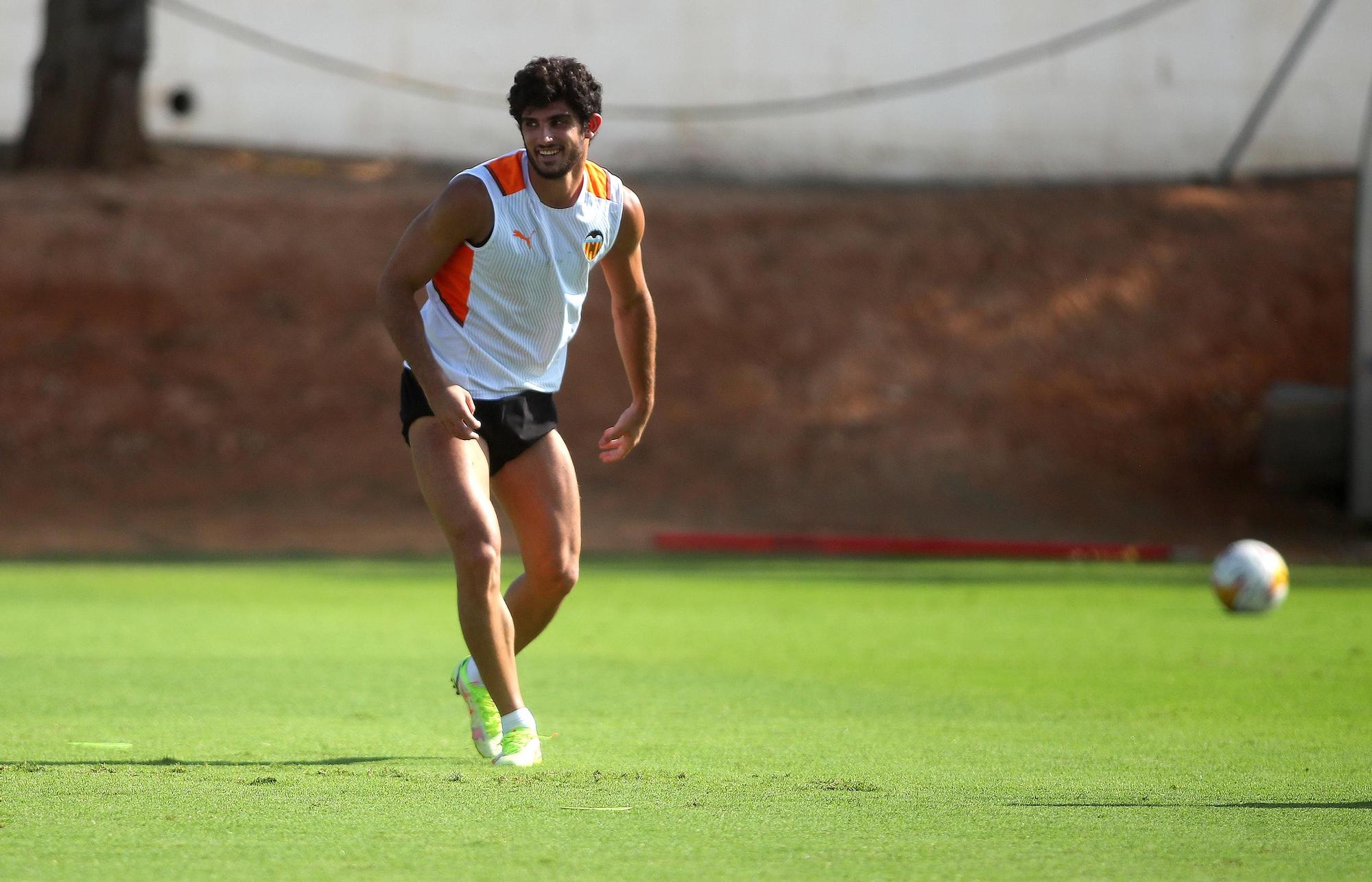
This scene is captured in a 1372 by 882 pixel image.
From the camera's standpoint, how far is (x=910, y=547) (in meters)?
17.4

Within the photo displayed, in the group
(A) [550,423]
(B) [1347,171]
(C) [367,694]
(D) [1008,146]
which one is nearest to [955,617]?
(C) [367,694]

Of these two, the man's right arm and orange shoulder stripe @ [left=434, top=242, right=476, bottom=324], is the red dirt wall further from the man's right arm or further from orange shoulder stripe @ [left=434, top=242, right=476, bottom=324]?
the man's right arm

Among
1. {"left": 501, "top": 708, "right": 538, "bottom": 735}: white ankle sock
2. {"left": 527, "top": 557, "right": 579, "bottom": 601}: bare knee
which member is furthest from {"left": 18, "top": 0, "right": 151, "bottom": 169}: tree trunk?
{"left": 501, "top": 708, "right": 538, "bottom": 735}: white ankle sock

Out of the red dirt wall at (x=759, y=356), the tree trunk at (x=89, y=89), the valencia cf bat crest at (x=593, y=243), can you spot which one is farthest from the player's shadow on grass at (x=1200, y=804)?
the tree trunk at (x=89, y=89)

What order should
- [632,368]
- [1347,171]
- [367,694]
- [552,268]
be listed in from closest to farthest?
[552,268] → [632,368] → [367,694] → [1347,171]

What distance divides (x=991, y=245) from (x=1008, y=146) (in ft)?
4.61

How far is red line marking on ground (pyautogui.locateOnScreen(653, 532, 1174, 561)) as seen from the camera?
17047 millimetres

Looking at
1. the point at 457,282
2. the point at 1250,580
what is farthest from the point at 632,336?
the point at 1250,580

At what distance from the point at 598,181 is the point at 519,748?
1.92 meters

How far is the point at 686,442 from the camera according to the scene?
68.3 feet

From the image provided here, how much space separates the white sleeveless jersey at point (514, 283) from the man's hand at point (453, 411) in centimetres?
23

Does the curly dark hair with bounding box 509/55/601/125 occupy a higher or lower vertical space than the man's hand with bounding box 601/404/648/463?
higher

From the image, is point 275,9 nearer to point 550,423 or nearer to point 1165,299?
point 1165,299

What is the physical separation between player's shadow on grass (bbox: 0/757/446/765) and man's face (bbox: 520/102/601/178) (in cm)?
202
